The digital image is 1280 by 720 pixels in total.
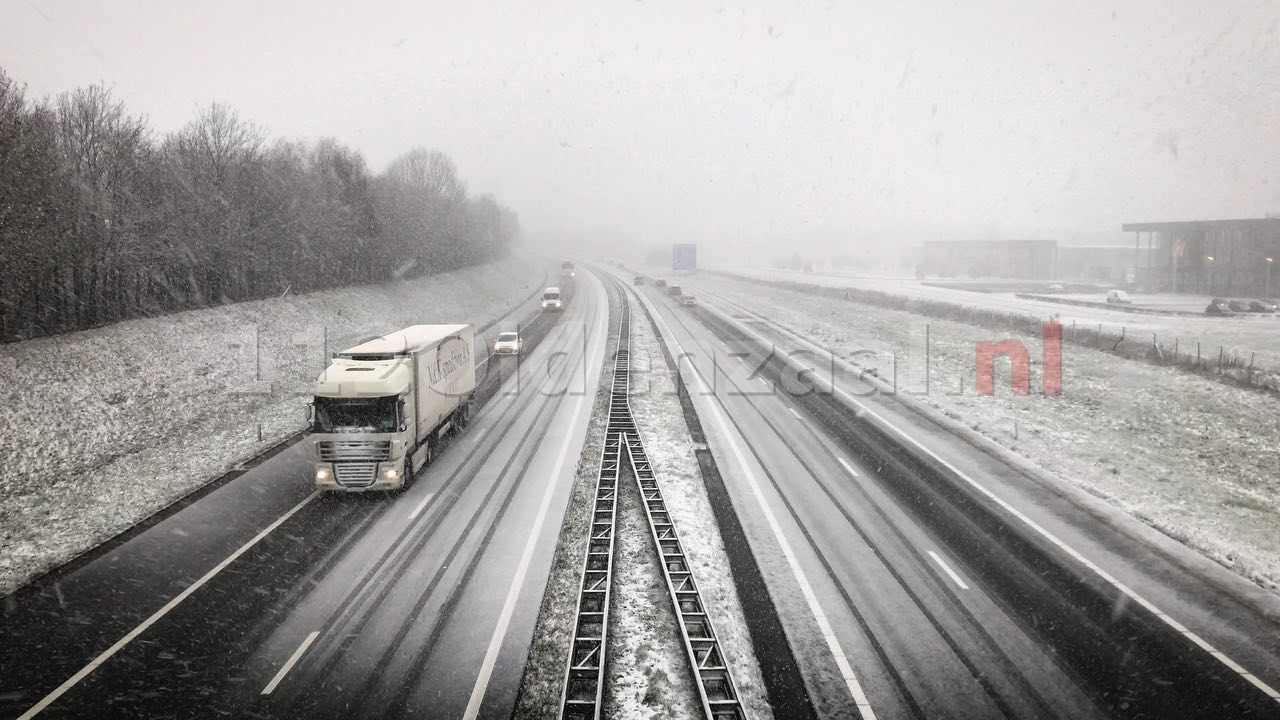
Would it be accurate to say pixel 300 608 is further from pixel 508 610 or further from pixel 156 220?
pixel 156 220

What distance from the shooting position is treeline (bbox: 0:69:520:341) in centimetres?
2045

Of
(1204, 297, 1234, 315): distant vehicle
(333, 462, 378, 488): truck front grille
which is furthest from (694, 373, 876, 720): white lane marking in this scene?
(1204, 297, 1234, 315): distant vehicle

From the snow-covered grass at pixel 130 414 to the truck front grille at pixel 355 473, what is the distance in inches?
178

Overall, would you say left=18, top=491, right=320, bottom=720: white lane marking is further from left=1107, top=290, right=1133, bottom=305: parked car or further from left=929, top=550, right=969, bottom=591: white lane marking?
left=1107, top=290, right=1133, bottom=305: parked car

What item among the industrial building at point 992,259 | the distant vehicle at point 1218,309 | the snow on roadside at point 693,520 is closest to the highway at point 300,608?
the snow on roadside at point 693,520

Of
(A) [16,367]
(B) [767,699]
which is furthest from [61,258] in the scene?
(B) [767,699]

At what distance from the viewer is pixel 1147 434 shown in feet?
67.7

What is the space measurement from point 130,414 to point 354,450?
1062cm

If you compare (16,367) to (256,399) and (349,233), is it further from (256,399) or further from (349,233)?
(349,233)

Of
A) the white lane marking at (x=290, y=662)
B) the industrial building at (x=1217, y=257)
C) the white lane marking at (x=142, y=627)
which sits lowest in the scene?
the white lane marking at (x=290, y=662)

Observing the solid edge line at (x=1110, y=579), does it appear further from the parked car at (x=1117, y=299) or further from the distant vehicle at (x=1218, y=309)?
the parked car at (x=1117, y=299)

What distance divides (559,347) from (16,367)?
25.7 metres

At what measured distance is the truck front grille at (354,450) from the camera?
47.9 feet

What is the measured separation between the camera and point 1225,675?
881cm
